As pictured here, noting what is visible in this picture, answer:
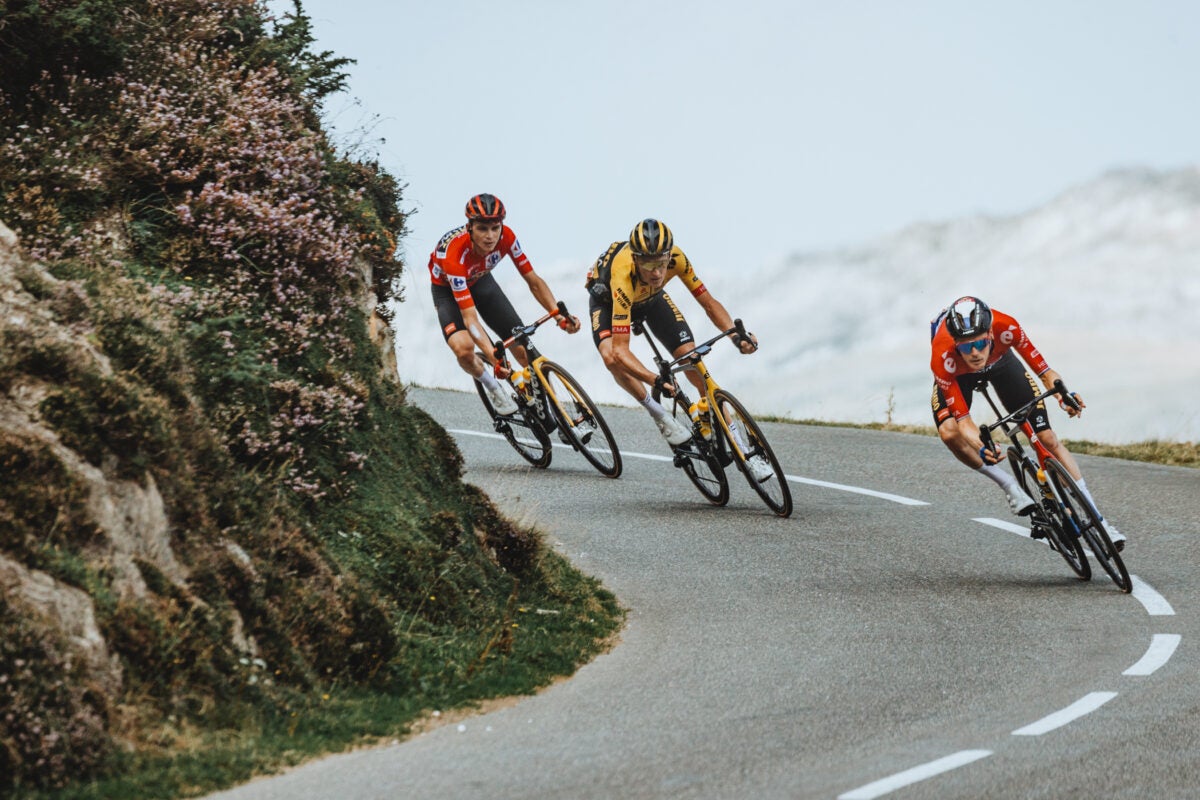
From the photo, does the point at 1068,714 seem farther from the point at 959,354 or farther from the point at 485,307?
the point at 485,307

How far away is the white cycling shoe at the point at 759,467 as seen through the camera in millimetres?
13984

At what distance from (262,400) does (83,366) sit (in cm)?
213

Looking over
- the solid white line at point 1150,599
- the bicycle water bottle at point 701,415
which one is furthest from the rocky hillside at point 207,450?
the solid white line at point 1150,599

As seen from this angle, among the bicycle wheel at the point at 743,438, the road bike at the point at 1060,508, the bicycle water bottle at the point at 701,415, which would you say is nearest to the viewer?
the road bike at the point at 1060,508

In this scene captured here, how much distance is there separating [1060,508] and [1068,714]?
405 centimetres

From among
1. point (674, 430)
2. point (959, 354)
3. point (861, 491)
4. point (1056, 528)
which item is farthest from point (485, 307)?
point (1056, 528)

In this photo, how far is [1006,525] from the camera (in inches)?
587

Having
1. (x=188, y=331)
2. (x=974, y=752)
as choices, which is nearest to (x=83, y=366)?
(x=188, y=331)

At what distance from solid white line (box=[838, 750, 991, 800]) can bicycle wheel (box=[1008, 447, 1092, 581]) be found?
5.10m

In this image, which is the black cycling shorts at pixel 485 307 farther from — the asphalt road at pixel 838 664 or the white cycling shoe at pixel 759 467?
the white cycling shoe at pixel 759 467

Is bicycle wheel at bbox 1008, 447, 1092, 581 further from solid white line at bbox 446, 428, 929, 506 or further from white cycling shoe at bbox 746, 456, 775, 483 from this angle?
solid white line at bbox 446, 428, 929, 506

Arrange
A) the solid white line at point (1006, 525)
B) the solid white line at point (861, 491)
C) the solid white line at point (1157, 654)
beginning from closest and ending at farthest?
1. the solid white line at point (1157, 654)
2. the solid white line at point (1006, 525)
3. the solid white line at point (861, 491)

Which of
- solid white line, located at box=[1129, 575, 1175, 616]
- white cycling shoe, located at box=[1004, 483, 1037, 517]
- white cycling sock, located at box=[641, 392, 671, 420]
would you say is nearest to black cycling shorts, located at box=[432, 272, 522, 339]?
white cycling sock, located at box=[641, 392, 671, 420]

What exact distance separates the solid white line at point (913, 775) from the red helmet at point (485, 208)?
911cm
